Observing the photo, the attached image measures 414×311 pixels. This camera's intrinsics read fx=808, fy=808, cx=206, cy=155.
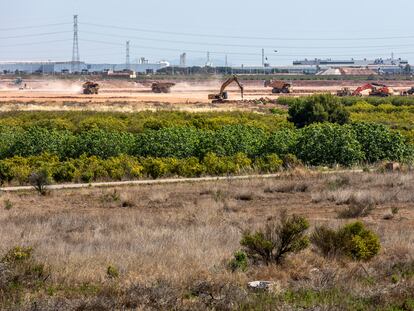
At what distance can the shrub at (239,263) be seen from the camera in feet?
43.2

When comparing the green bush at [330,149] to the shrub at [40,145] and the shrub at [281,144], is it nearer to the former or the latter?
the shrub at [281,144]

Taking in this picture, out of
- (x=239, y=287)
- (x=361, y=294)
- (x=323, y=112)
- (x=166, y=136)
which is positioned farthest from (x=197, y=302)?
(x=323, y=112)

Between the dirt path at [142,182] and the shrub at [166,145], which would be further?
the shrub at [166,145]

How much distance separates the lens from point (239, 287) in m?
11.4

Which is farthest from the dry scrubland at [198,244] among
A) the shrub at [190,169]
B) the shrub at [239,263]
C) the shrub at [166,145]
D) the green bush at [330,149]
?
the shrub at [166,145]

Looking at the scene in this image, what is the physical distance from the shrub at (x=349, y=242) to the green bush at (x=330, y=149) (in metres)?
19.1

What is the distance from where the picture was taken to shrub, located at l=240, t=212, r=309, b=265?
13969 millimetres

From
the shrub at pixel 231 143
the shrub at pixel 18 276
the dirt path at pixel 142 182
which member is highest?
the shrub at pixel 18 276

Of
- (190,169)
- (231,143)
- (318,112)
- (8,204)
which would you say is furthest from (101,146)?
(318,112)

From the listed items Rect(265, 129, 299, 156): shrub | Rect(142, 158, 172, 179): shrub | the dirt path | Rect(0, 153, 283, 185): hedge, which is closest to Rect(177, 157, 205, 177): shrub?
Rect(0, 153, 283, 185): hedge

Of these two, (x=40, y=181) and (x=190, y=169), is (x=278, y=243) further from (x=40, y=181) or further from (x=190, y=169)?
(x=190, y=169)

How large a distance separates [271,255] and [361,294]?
9.84 ft

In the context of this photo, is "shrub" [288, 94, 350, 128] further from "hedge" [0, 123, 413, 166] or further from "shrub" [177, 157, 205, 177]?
"shrub" [177, 157, 205, 177]

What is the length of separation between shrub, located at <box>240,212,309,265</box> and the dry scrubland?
0.74ft
